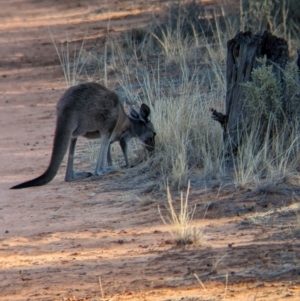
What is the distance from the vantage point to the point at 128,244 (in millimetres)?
5949

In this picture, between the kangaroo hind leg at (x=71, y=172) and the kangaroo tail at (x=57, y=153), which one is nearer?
the kangaroo tail at (x=57, y=153)

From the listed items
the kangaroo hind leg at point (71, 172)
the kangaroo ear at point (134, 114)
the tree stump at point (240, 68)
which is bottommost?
the kangaroo hind leg at point (71, 172)

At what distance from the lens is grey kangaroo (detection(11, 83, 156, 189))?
7734mm

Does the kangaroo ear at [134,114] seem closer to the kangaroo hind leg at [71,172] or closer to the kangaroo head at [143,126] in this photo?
the kangaroo head at [143,126]

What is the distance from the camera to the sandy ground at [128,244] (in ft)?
16.4

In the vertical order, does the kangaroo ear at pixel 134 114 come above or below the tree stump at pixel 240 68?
below

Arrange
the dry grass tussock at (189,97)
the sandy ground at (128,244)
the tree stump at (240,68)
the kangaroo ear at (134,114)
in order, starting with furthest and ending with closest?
1. the kangaroo ear at (134,114)
2. the tree stump at (240,68)
3. the dry grass tussock at (189,97)
4. the sandy ground at (128,244)

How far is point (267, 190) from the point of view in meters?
6.75

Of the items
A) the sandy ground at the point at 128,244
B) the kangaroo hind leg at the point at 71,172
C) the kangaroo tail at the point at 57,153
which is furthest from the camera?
the kangaroo hind leg at the point at 71,172

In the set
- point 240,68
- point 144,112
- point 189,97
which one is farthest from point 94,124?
point 240,68

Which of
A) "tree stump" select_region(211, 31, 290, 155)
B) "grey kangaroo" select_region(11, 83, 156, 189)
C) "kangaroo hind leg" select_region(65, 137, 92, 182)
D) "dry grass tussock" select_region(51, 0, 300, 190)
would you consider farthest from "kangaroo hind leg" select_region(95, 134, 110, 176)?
"tree stump" select_region(211, 31, 290, 155)

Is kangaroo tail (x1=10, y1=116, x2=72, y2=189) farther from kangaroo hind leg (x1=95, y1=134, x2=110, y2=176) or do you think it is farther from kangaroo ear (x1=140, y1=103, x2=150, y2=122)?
kangaroo ear (x1=140, y1=103, x2=150, y2=122)

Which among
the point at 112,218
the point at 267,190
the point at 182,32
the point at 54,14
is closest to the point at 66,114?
the point at 112,218

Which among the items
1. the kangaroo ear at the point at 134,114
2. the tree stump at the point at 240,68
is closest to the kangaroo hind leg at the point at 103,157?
the kangaroo ear at the point at 134,114
